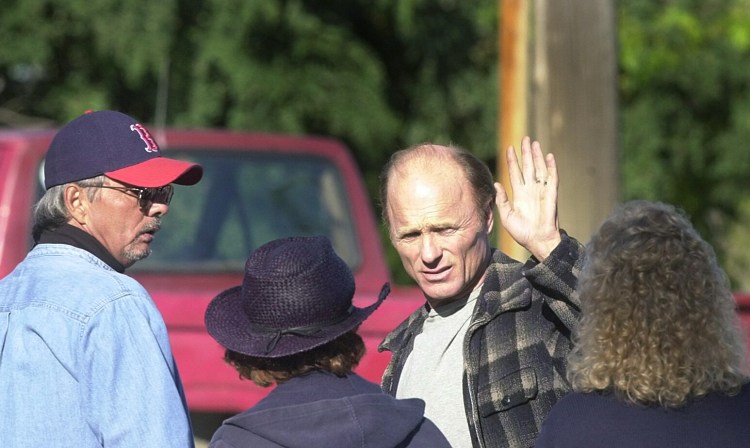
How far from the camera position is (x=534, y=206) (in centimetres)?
304

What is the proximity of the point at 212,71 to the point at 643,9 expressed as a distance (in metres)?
4.00

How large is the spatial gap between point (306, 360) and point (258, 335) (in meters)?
0.12

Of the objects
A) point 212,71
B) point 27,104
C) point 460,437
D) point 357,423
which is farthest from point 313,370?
point 27,104

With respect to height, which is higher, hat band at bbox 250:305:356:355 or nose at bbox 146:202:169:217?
nose at bbox 146:202:169:217

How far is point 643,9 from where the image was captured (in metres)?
10.7

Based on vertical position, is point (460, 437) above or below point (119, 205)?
below

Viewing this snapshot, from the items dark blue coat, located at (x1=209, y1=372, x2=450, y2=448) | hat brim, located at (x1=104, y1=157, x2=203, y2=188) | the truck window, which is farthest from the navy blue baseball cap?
the truck window

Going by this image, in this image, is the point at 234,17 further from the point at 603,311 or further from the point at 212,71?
the point at 603,311

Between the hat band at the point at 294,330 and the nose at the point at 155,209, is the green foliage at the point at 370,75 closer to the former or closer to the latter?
the nose at the point at 155,209

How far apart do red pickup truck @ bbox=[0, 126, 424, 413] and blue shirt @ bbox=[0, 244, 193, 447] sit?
205 centimetres

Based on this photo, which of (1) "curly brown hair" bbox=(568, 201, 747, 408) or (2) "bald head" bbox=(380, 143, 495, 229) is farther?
(2) "bald head" bbox=(380, 143, 495, 229)

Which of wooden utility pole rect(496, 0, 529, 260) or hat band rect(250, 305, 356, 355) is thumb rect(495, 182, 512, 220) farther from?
wooden utility pole rect(496, 0, 529, 260)

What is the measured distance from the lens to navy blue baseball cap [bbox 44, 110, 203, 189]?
8.99 ft

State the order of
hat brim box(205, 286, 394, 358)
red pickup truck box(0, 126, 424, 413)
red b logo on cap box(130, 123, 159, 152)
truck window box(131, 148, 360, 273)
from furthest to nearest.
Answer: truck window box(131, 148, 360, 273) → red pickup truck box(0, 126, 424, 413) → red b logo on cap box(130, 123, 159, 152) → hat brim box(205, 286, 394, 358)
